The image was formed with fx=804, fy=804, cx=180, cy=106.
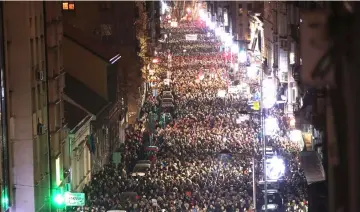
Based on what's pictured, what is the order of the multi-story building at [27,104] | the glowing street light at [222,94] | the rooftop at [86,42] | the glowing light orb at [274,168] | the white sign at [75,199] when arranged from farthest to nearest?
the glowing street light at [222,94] → the rooftop at [86,42] → the glowing light orb at [274,168] → the white sign at [75,199] → the multi-story building at [27,104]

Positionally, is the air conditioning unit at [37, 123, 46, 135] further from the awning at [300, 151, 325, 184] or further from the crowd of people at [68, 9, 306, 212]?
the awning at [300, 151, 325, 184]

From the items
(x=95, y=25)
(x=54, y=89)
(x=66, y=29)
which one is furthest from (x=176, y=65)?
(x=54, y=89)

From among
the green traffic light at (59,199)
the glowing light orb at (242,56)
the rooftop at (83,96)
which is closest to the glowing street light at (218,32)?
the glowing light orb at (242,56)

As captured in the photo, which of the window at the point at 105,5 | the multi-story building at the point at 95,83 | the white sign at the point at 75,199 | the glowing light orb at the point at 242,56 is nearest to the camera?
the white sign at the point at 75,199

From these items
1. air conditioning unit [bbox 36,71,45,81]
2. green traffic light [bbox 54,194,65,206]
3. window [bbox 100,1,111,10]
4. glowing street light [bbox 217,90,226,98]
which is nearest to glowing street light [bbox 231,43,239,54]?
glowing street light [bbox 217,90,226,98]

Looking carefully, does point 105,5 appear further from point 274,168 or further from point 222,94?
point 274,168

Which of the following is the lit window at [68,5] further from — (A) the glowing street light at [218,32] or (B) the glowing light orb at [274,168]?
(A) the glowing street light at [218,32]

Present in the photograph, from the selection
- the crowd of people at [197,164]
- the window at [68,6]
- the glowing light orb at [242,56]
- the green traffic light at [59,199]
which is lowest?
the crowd of people at [197,164]
